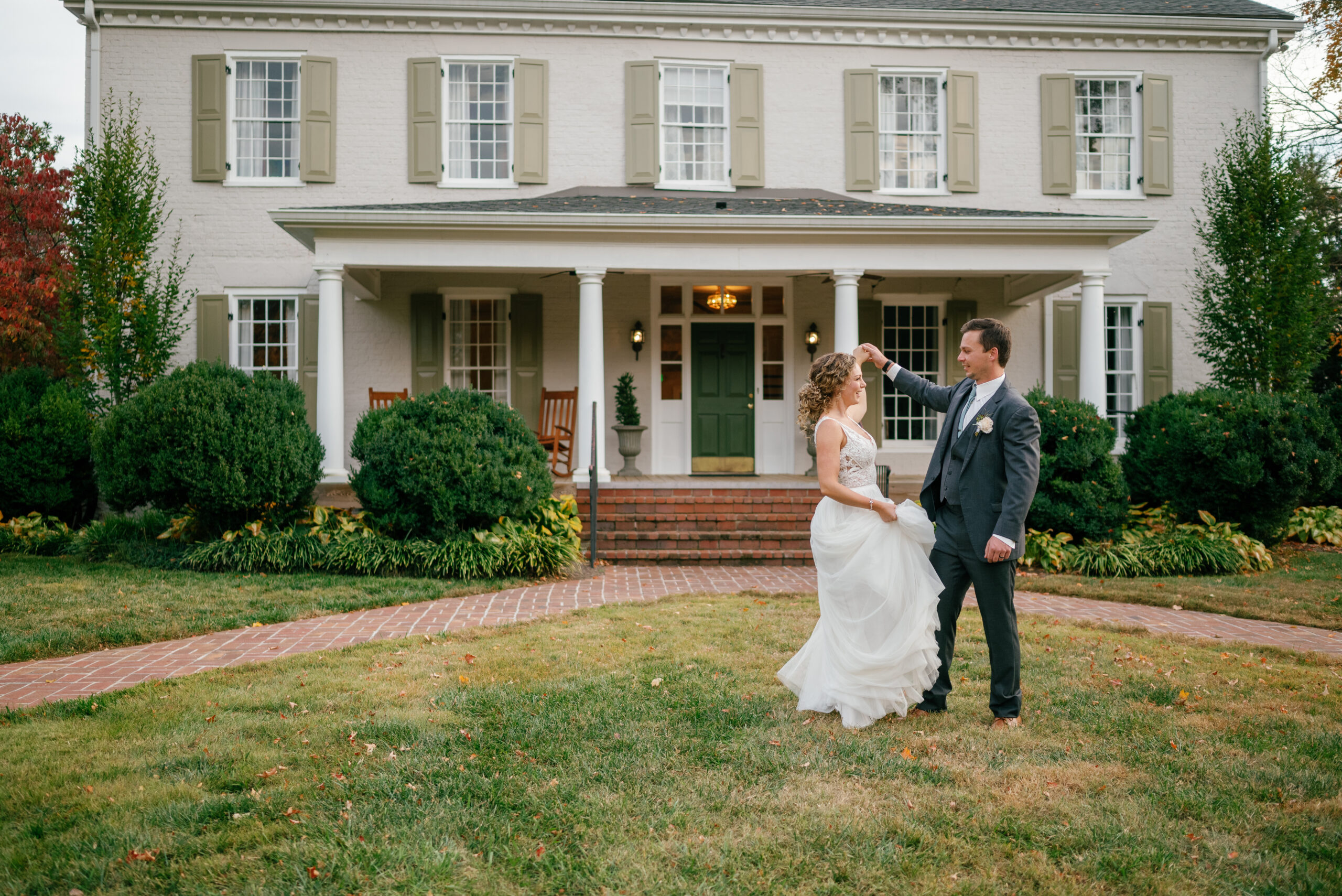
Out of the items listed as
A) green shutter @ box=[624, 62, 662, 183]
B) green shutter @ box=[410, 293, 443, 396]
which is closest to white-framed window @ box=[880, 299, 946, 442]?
green shutter @ box=[624, 62, 662, 183]

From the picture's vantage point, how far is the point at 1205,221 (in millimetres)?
12859

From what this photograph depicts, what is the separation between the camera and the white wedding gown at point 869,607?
3949 millimetres

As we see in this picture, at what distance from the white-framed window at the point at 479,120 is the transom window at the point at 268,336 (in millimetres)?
3061

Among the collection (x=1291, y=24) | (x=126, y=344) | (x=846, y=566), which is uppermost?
(x=1291, y=24)

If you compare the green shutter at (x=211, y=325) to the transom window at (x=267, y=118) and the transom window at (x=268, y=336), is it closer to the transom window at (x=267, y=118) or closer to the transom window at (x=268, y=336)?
the transom window at (x=268, y=336)

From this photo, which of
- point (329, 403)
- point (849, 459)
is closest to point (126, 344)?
point (329, 403)

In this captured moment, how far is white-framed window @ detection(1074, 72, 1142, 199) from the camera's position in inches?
512

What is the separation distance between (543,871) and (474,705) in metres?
1.66

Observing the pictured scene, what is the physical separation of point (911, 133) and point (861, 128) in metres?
0.81

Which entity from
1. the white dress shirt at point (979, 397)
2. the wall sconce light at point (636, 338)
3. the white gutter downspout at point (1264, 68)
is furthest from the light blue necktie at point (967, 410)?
the white gutter downspout at point (1264, 68)

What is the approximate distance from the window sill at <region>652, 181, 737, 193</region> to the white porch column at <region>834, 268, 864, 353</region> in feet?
9.48

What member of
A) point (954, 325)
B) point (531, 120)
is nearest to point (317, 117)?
point (531, 120)

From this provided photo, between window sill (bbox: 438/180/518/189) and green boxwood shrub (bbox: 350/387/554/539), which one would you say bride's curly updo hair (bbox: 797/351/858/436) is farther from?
window sill (bbox: 438/180/518/189)

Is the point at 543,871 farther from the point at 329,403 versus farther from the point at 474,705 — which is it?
the point at 329,403
